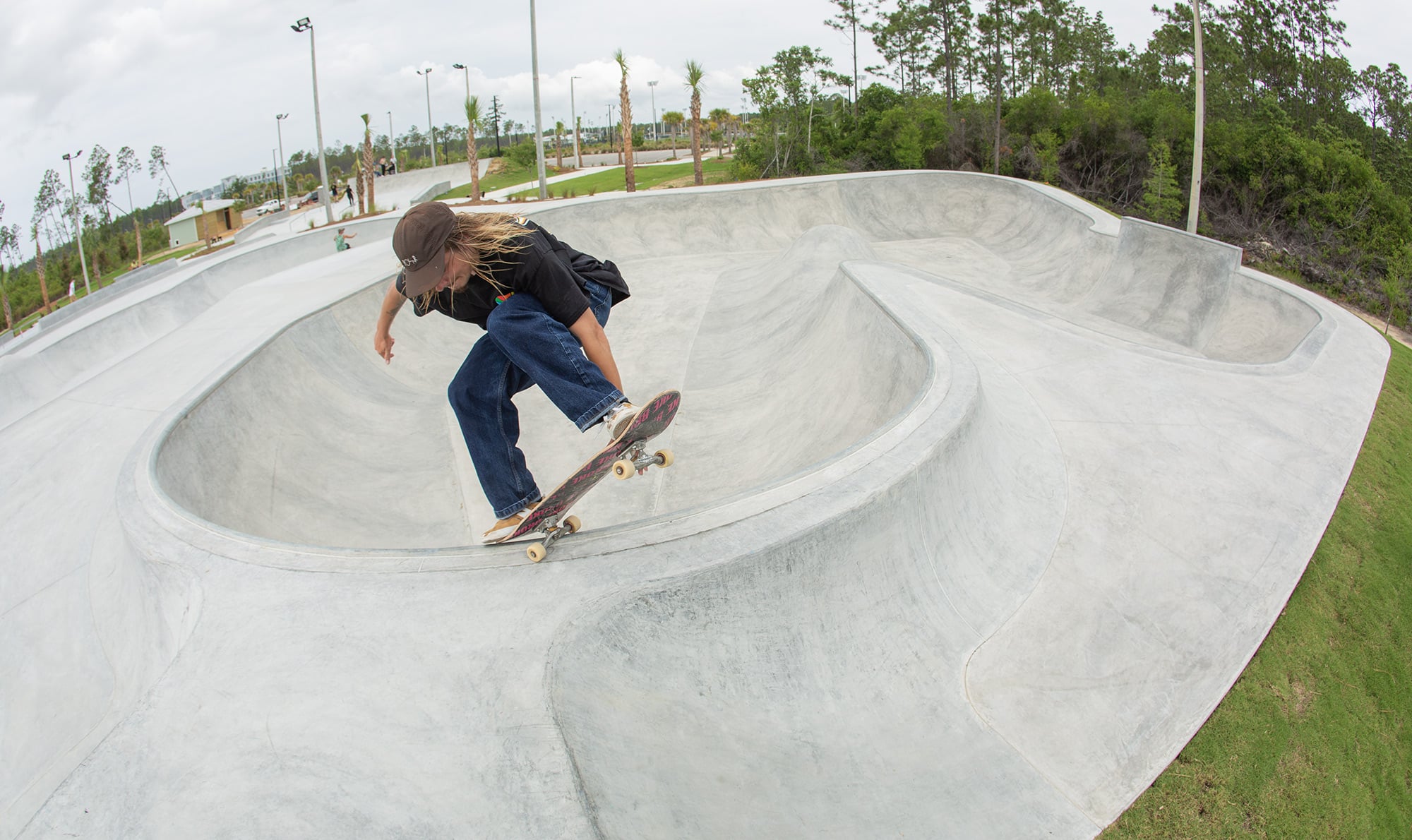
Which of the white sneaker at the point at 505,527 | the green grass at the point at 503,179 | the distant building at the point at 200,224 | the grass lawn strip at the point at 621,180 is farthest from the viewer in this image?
the distant building at the point at 200,224

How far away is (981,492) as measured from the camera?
5.31m

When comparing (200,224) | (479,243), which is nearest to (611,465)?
(479,243)

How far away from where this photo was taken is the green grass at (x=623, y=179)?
129 ft

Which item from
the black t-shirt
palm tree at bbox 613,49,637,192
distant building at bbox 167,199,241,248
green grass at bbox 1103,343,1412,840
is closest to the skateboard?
the black t-shirt

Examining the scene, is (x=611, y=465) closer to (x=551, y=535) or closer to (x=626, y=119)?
(x=551, y=535)

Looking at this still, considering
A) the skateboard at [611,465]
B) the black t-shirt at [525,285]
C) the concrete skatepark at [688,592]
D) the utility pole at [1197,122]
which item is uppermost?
the utility pole at [1197,122]

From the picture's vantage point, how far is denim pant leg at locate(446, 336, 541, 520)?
3.60m

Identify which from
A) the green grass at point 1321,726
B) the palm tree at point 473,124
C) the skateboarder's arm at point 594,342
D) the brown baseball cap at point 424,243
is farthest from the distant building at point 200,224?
the green grass at point 1321,726

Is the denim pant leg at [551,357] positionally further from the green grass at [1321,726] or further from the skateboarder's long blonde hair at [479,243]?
the green grass at [1321,726]

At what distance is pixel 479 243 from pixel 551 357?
549 millimetres

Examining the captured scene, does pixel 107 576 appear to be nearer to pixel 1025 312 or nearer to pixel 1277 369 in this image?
pixel 1025 312

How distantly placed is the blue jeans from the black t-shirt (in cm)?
6

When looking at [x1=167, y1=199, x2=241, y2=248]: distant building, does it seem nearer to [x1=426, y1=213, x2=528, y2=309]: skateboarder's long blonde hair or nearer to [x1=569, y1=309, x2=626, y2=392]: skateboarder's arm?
[x1=426, y1=213, x2=528, y2=309]: skateboarder's long blonde hair

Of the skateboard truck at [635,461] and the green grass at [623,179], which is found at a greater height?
the green grass at [623,179]
